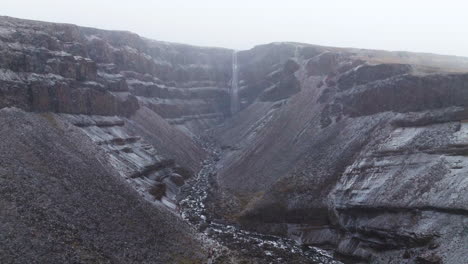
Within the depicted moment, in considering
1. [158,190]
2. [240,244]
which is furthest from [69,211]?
[158,190]

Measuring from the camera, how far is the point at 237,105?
14725 centimetres

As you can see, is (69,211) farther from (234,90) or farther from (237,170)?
(234,90)

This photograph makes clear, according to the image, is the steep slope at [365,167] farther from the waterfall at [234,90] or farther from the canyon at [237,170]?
the waterfall at [234,90]

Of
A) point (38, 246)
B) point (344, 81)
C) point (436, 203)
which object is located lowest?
point (38, 246)

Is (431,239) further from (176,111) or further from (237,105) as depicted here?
(237,105)

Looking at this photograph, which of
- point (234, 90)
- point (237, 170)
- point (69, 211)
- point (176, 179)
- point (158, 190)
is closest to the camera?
point (69, 211)

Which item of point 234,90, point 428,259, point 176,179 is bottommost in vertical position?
point 176,179

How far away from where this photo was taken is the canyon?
41312 mm

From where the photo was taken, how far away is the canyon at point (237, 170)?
4131 centimetres

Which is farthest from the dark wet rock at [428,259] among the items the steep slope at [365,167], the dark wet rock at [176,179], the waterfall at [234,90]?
the waterfall at [234,90]

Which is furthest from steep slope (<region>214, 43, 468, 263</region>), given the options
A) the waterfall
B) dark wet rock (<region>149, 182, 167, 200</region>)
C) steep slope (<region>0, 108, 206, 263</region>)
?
the waterfall

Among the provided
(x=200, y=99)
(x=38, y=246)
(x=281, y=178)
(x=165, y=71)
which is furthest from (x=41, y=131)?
(x=200, y=99)

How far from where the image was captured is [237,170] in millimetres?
81938

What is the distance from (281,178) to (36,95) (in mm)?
38422
